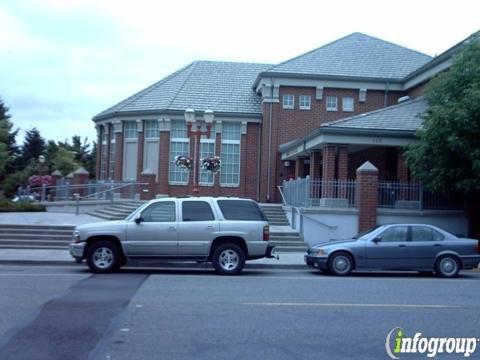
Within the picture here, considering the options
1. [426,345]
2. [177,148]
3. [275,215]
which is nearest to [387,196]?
[275,215]

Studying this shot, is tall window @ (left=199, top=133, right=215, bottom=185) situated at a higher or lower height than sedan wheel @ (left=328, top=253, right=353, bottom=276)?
higher

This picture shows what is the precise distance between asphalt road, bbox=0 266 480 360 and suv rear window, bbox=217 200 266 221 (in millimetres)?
1694

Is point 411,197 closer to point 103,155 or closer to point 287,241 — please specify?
point 287,241

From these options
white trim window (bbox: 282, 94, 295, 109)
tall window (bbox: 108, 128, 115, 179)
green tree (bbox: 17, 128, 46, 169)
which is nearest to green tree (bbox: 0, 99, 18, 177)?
green tree (bbox: 17, 128, 46, 169)

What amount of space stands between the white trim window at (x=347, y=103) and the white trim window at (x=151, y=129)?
32.6 feet

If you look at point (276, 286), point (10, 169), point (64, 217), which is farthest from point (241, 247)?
point (10, 169)

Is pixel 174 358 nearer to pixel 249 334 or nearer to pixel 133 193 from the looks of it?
pixel 249 334

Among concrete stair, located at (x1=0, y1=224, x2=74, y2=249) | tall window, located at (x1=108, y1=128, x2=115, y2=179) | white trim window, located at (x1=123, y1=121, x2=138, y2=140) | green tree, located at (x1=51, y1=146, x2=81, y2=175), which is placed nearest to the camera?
concrete stair, located at (x1=0, y1=224, x2=74, y2=249)

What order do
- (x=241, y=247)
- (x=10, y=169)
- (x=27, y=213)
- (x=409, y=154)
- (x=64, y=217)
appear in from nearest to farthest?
1. (x=241, y=247)
2. (x=409, y=154)
3. (x=64, y=217)
4. (x=27, y=213)
5. (x=10, y=169)

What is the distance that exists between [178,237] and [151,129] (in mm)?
21392

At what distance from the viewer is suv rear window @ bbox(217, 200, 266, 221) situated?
17.4 m

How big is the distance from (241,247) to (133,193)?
15763 millimetres

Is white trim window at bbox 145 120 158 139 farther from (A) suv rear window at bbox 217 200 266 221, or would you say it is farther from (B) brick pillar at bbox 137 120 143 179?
(A) suv rear window at bbox 217 200 266 221

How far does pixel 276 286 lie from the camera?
48.2 ft
